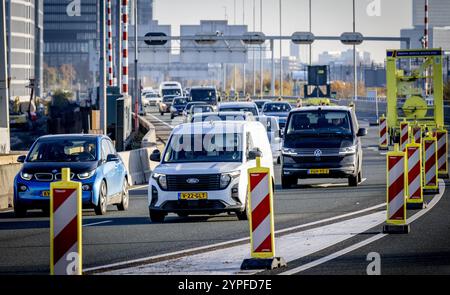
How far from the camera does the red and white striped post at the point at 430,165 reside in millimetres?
24797

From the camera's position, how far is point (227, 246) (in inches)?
653

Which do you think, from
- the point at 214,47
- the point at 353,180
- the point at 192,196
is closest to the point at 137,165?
the point at 353,180

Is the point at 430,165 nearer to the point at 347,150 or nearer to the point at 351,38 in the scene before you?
the point at 347,150

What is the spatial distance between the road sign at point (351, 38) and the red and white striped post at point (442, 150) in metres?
70.8

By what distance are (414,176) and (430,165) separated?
3.38m

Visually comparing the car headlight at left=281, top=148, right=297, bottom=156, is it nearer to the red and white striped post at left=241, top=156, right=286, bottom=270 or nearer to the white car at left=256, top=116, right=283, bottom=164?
the white car at left=256, top=116, right=283, bottom=164

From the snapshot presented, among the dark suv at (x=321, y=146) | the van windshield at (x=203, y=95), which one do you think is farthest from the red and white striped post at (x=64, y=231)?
the van windshield at (x=203, y=95)

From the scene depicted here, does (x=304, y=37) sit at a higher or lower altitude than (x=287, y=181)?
higher

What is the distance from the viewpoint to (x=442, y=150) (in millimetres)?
28531

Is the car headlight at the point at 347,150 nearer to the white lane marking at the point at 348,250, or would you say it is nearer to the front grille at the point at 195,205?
the white lane marking at the point at 348,250

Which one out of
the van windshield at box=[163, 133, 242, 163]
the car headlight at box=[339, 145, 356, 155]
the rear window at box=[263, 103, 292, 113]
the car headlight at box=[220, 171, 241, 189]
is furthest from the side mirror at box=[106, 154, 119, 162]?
the rear window at box=[263, 103, 292, 113]

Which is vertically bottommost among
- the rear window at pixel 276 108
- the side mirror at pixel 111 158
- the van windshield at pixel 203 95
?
the side mirror at pixel 111 158
